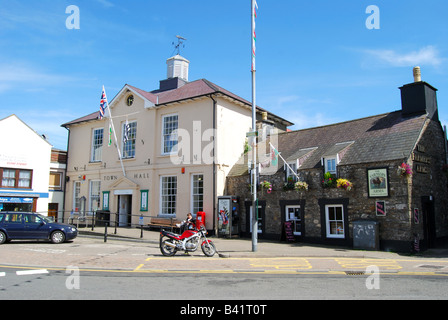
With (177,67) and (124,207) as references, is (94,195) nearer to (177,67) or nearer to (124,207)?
(124,207)

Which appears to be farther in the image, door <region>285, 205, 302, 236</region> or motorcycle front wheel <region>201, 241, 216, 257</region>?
door <region>285, 205, 302, 236</region>

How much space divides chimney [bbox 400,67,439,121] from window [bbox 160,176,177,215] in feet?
43.5

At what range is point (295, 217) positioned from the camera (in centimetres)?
1784

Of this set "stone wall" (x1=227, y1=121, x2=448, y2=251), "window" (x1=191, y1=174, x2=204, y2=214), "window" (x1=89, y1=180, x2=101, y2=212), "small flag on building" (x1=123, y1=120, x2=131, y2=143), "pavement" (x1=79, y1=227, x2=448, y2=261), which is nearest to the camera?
"pavement" (x1=79, y1=227, x2=448, y2=261)

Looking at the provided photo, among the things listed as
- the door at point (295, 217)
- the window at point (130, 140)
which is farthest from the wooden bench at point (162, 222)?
the door at point (295, 217)

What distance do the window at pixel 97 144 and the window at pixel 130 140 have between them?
2.86 m

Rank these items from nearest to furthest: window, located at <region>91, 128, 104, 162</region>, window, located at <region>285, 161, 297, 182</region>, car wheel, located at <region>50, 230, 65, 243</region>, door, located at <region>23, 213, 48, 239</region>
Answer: door, located at <region>23, 213, 48, 239</region>
car wheel, located at <region>50, 230, 65, 243</region>
window, located at <region>285, 161, 297, 182</region>
window, located at <region>91, 128, 104, 162</region>

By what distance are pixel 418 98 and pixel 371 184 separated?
16.4 ft

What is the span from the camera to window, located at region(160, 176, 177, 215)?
72.6 ft

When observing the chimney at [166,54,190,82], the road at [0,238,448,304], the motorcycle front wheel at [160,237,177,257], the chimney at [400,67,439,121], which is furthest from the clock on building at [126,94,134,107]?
the chimney at [400,67,439,121]

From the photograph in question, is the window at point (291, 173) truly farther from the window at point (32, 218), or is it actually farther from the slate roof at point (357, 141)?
the window at point (32, 218)

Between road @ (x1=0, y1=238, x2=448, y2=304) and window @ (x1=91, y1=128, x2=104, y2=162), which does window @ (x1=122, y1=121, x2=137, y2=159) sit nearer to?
window @ (x1=91, y1=128, x2=104, y2=162)

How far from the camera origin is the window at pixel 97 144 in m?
26.7
